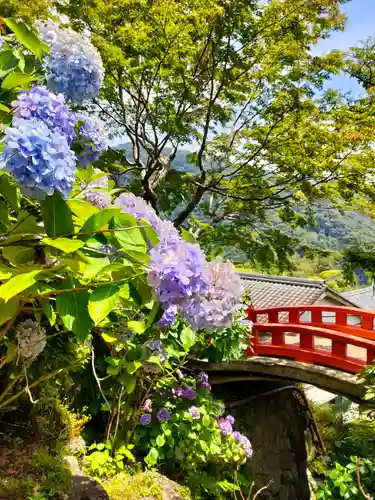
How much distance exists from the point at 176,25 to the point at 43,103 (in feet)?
16.4

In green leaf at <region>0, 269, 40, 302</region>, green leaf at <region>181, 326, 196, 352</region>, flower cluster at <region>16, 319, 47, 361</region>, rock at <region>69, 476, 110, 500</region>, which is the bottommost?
rock at <region>69, 476, 110, 500</region>

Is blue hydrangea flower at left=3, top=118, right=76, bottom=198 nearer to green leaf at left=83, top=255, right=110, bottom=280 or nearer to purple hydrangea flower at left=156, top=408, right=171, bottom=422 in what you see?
green leaf at left=83, top=255, right=110, bottom=280

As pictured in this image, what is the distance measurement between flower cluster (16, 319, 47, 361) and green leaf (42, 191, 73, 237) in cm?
109

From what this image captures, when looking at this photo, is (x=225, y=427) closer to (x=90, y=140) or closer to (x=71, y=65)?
(x=90, y=140)

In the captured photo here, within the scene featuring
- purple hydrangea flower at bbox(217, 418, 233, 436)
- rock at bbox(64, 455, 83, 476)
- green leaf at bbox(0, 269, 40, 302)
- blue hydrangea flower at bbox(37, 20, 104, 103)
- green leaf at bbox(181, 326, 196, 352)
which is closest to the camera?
green leaf at bbox(0, 269, 40, 302)

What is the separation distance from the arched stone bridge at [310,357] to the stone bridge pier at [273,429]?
0.67 metres

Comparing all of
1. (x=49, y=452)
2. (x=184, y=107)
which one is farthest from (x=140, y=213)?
(x=184, y=107)

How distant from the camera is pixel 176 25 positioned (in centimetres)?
524

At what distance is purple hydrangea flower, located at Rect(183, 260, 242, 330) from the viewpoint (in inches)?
40.5

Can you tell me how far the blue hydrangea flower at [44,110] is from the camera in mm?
859

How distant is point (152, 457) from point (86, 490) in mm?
921

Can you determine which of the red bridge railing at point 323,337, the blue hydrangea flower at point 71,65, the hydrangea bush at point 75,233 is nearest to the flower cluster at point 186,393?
the red bridge railing at point 323,337

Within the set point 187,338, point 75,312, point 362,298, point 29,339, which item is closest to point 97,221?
point 75,312

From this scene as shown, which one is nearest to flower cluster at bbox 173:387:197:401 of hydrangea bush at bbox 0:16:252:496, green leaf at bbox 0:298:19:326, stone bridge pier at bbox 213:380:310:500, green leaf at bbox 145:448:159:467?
green leaf at bbox 145:448:159:467
